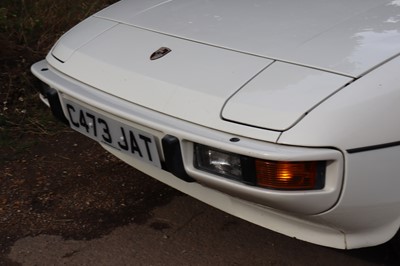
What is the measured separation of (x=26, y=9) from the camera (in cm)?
479

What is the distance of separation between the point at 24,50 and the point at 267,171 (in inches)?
115

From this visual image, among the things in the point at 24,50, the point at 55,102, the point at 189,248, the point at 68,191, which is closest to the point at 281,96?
the point at 189,248

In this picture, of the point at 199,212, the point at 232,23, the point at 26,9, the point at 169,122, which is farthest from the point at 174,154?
the point at 26,9

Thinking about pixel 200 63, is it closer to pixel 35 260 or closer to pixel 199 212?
pixel 199 212

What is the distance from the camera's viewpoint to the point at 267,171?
1.90 meters

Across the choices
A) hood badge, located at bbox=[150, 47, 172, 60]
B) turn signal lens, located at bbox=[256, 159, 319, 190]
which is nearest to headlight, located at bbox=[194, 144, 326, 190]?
turn signal lens, located at bbox=[256, 159, 319, 190]

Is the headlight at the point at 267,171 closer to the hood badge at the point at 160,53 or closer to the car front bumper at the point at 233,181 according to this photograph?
the car front bumper at the point at 233,181

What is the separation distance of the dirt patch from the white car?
55 centimetres

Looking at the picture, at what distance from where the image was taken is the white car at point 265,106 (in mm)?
1886

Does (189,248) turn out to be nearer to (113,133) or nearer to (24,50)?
(113,133)

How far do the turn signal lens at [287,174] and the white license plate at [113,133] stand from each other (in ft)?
1.56

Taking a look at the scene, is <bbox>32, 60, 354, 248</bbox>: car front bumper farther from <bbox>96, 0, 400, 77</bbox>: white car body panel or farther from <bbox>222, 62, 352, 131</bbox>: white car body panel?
<bbox>96, 0, 400, 77</bbox>: white car body panel

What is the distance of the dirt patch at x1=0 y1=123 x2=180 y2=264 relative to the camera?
289 centimetres

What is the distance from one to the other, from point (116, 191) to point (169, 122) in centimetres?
118
